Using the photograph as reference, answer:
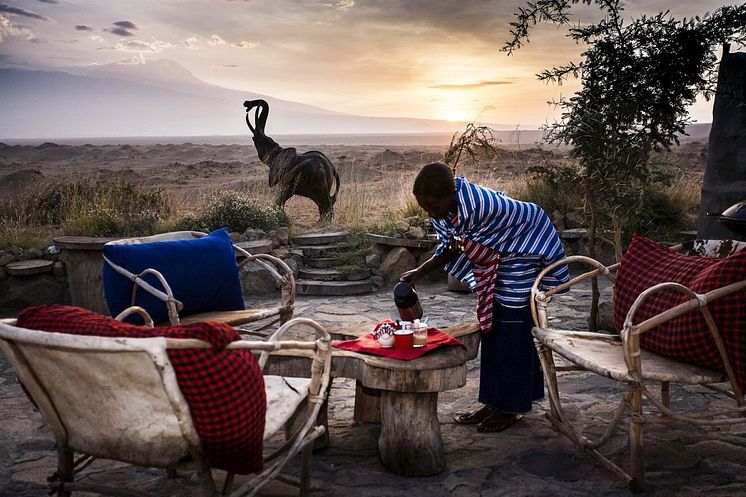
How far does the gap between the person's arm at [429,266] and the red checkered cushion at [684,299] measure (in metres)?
1.02

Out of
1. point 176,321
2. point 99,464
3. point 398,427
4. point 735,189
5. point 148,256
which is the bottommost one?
point 99,464

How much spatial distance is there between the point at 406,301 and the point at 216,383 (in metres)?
1.80

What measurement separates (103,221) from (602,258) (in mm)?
6638

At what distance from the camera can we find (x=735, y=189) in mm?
7289

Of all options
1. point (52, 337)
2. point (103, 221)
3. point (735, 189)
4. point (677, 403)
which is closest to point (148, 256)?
point (52, 337)

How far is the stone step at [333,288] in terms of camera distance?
8.41 metres

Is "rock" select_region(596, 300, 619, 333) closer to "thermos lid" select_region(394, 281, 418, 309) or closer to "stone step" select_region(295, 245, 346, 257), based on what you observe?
"thermos lid" select_region(394, 281, 418, 309)

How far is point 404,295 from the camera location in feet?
12.4

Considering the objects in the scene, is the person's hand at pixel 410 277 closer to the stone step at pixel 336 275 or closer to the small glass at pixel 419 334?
the small glass at pixel 419 334

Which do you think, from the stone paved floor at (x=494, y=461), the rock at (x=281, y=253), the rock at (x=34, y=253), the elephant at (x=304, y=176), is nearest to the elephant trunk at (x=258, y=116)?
the elephant at (x=304, y=176)

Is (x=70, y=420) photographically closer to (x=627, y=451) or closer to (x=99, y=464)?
(x=99, y=464)

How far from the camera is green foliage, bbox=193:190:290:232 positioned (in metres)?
9.43

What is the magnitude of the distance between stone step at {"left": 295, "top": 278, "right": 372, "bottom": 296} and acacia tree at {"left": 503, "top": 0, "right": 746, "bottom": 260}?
313cm

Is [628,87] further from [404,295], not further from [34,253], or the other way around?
[34,253]
